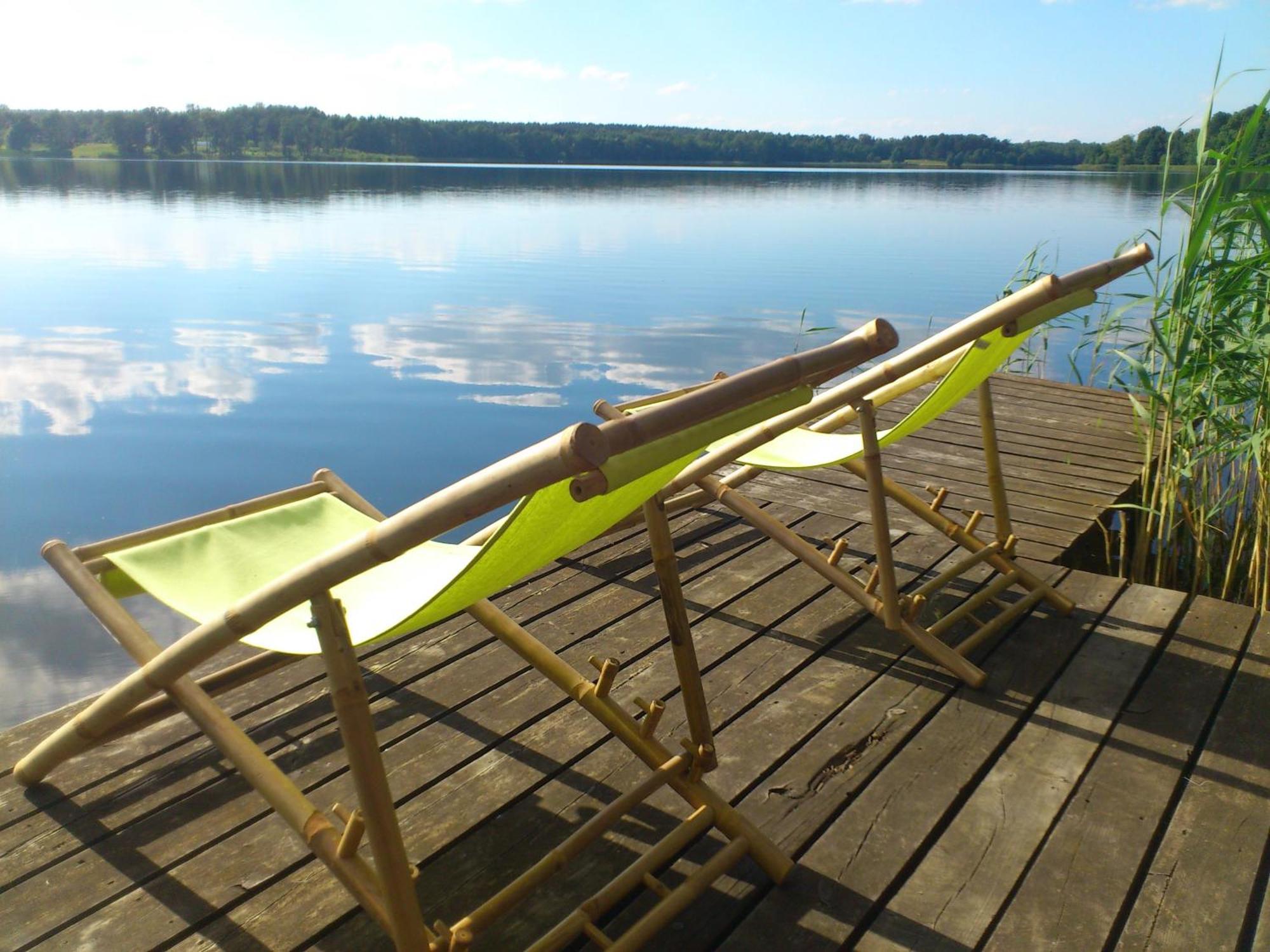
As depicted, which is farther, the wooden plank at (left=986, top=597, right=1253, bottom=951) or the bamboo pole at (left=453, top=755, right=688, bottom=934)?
the wooden plank at (left=986, top=597, right=1253, bottom=951)

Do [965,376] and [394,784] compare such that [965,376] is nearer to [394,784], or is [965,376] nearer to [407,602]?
[407,602]

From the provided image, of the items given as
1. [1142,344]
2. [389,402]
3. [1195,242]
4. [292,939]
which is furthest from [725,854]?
[389,402]

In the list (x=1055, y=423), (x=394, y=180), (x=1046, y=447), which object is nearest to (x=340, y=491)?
(x=1046, y=447)

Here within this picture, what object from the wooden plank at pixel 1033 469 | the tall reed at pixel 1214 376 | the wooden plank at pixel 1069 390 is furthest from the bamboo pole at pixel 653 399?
the wooden plank at pixel 1069 390

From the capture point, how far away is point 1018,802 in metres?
1.89

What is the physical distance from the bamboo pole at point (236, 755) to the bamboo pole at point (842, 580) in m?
1.24

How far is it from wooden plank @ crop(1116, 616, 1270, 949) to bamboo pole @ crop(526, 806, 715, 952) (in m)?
0.65

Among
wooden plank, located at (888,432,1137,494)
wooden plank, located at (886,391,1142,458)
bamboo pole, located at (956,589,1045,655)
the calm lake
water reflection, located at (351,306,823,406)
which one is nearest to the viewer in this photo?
bamboo pole, located at (956,589,1045,655)

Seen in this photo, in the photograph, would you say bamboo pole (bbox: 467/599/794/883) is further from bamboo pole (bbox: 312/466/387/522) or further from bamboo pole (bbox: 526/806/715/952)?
bamboo pole (bbox: 312/466/387/522)

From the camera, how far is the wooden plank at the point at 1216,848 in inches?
61.9

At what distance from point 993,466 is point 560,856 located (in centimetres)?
169

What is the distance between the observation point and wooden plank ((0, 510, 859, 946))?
1.62m

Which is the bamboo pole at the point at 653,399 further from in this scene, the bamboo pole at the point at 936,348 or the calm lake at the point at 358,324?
the calm lake at the point at 358,324

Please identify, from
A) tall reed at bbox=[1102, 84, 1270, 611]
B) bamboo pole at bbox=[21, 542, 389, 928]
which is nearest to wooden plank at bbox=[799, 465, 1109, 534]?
tall reed at bbox=[1102, 84, 1270, 611]
